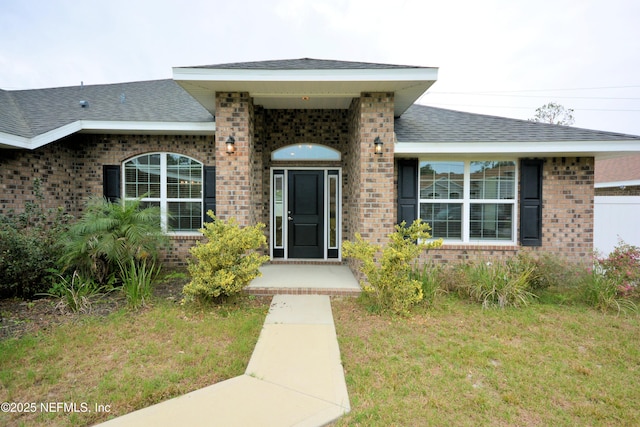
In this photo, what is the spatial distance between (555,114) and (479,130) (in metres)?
23.8

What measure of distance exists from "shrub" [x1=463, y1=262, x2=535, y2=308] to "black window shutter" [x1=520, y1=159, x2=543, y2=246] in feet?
4.43

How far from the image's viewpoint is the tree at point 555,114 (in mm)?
23609

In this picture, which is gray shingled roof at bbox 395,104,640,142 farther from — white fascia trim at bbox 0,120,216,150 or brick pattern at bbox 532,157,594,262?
white fascia trim at bbox 0,120,216,150

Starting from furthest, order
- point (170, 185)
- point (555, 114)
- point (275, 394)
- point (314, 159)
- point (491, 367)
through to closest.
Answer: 1. point (555, 114)
2. point (314, 159)
3. point (170, 185)
4. point (491, 367)
5. point (275, 394)

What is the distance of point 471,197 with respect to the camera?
6.25m

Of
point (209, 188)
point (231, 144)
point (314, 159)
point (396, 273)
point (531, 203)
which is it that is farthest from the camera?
point (314, 159)

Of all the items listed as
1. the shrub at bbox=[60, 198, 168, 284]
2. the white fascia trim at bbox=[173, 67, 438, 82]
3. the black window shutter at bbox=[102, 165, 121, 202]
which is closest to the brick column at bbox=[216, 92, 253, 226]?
the white fascia trim at bbox=[173, 67, 438, 82]

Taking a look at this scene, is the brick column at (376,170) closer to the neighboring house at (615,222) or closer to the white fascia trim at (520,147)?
the white fascia trim at (520,147)

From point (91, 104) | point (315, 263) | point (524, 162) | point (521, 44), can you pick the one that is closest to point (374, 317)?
point (315, 263)

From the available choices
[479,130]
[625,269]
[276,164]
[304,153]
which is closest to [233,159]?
[276,164]

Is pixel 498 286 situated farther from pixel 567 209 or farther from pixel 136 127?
pixel 136 127

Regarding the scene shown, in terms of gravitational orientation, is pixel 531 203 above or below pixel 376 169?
below

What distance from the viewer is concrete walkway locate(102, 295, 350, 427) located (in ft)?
6.95

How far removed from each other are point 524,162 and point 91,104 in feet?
31.4
